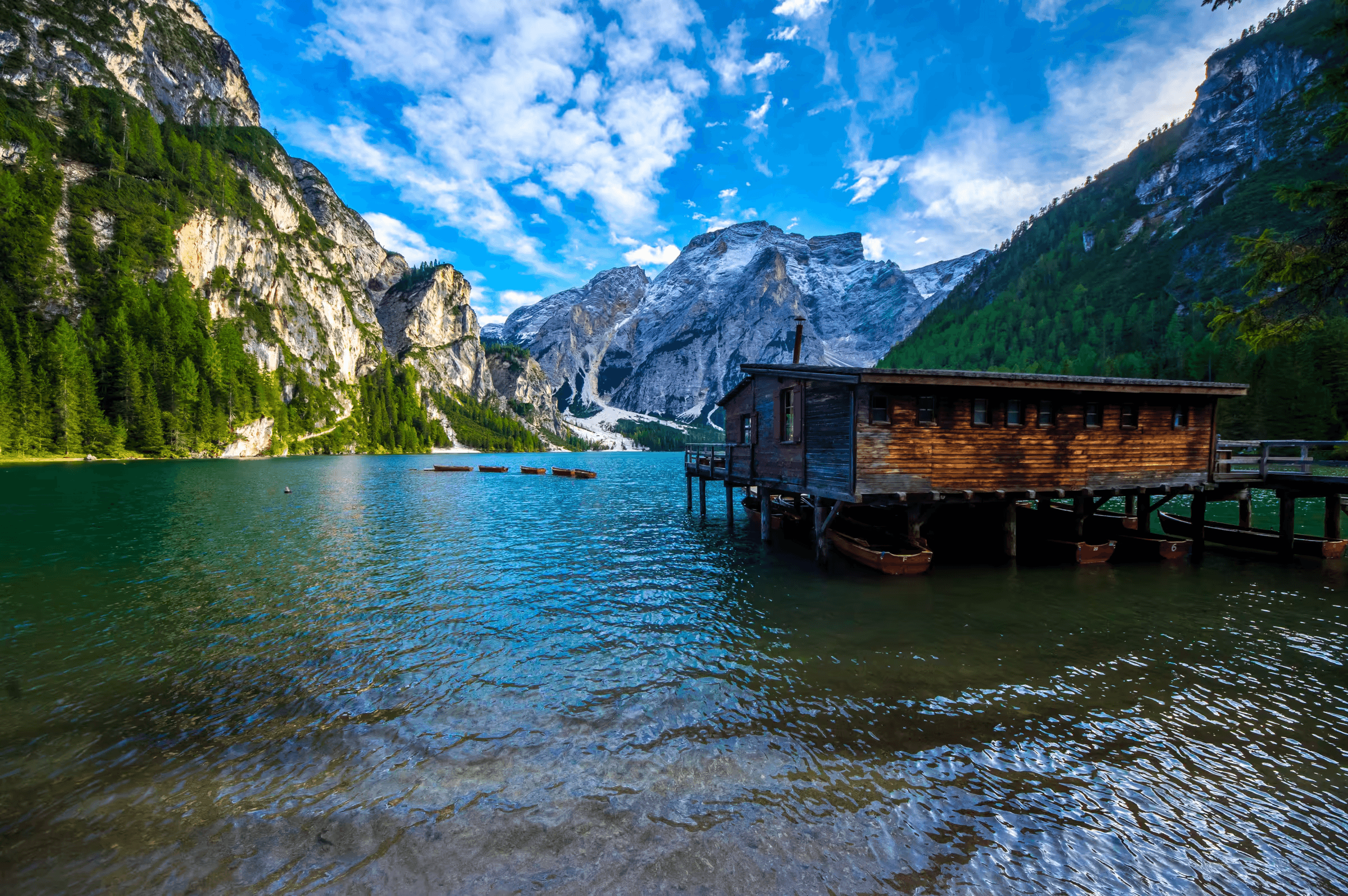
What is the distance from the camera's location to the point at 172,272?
129000mm

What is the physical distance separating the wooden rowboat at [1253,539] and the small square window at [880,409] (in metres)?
17.3

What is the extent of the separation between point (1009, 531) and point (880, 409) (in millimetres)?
9035

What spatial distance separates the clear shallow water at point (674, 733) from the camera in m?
6.16

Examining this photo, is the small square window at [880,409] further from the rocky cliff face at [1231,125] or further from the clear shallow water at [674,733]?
the rocky cliff face at [1231,125]

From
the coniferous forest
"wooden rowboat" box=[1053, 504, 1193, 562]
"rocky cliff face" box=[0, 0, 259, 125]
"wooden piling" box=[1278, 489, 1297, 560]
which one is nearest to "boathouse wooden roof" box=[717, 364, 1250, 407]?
"wooden piling" box=[1278, 489, 1297, 560]

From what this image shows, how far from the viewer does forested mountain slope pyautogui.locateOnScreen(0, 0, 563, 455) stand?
9862 centimetres

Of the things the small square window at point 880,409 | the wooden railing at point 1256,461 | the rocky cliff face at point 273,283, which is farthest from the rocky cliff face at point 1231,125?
the rocky cliff face at point 273,283

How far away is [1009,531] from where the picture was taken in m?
22.4

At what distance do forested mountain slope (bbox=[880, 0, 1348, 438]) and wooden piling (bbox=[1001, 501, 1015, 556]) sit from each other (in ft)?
234

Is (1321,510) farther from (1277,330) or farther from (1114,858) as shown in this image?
(1114,858)

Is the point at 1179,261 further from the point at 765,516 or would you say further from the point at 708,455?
the point at 765,516

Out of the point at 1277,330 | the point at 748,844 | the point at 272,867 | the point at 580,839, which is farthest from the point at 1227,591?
the point at 272,867

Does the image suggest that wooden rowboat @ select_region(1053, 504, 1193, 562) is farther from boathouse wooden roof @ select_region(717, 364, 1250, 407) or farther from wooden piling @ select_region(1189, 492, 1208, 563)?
boathouse wooden roof @ select_region(717, 364, 1250, 407)

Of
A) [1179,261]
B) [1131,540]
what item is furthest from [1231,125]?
[1131,540]
